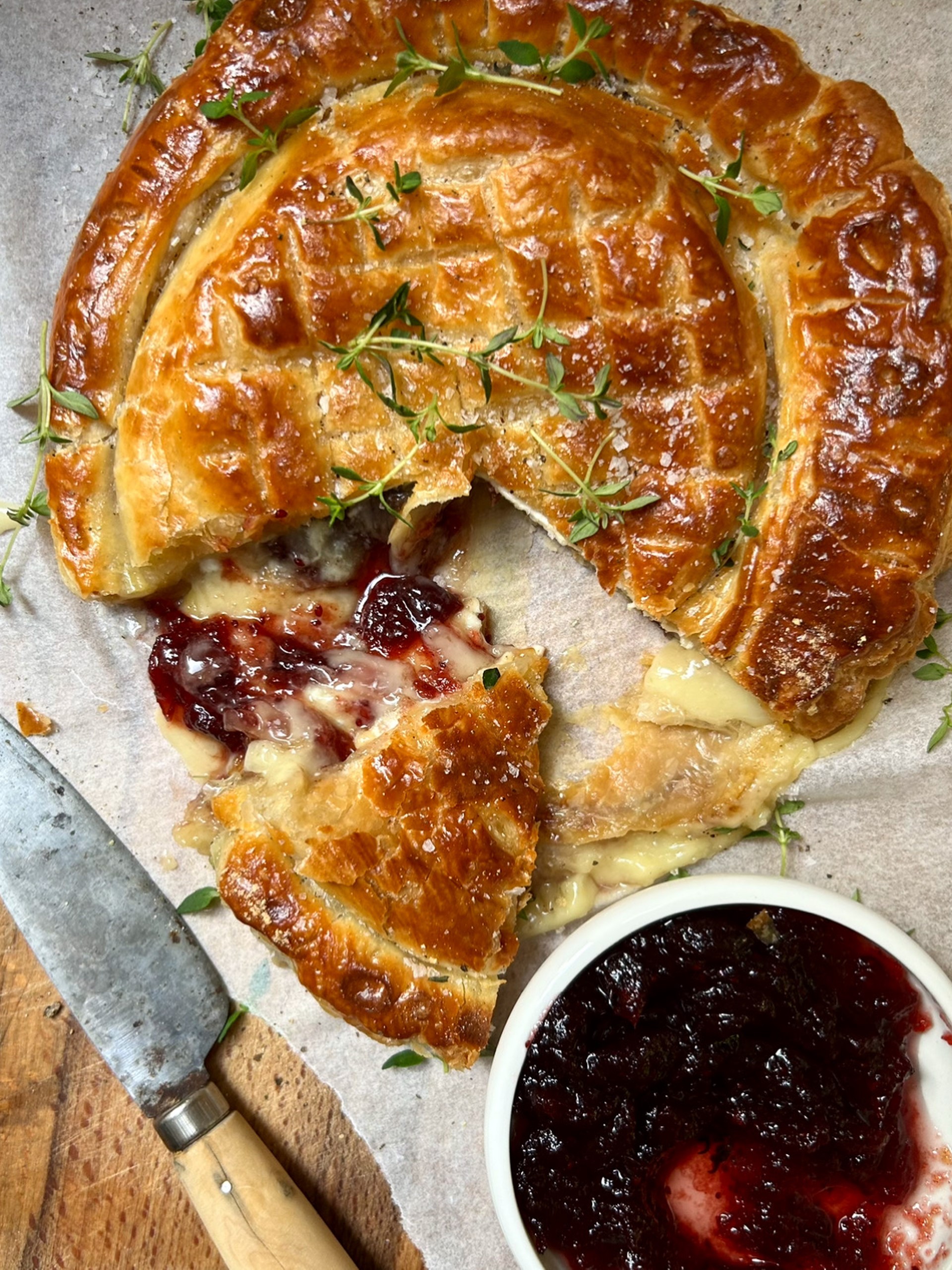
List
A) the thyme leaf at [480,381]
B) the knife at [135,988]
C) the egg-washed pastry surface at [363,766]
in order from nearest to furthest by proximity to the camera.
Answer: the thyme leaf at [480,381] → the egg-washed pastry surface at [363,766] → the knife at [135,988]

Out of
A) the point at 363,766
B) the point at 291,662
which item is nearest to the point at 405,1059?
the point at 363,766

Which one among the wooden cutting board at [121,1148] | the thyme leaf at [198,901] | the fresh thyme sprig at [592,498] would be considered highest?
the fresh thyme sprig at [592,498]

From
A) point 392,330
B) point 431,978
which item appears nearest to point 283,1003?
point 431,978

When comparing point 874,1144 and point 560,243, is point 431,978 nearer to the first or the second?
point 874,1144

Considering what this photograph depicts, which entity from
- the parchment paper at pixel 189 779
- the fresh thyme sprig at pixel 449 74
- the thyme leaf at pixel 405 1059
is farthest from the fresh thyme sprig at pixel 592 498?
the thyme leaf at pixel 405 1059

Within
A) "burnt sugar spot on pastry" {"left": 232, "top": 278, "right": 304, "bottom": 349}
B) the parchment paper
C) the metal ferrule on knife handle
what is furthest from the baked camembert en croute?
the metal ferrule on knife handle

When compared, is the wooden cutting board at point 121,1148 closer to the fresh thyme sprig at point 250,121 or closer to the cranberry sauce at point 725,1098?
the cranberry sauce at point 725,1098

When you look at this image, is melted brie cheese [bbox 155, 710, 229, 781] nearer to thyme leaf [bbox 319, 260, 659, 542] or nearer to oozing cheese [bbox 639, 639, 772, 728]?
thyme leaf [bbox 319, 260, 659, 542]
